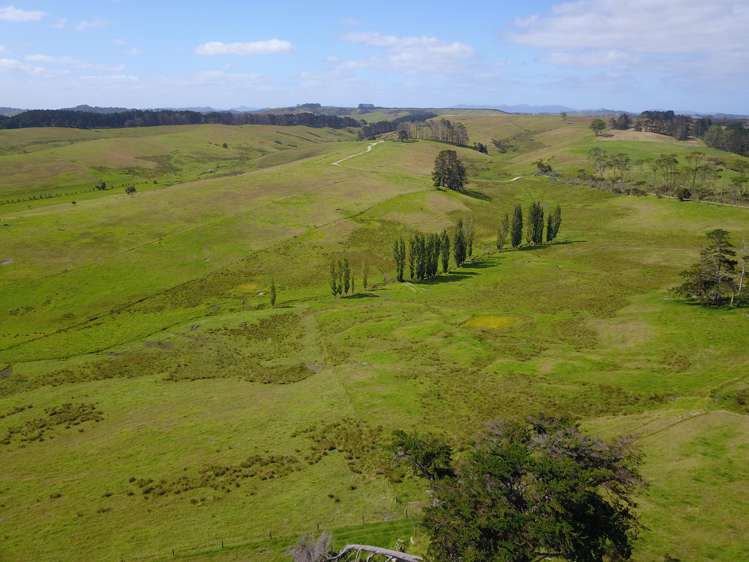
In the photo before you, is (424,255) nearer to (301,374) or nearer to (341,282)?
(341,282)

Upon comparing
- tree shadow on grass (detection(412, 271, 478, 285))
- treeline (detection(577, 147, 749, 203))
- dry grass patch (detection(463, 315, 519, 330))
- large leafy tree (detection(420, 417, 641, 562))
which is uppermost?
treeline (detection(577, 147, 749, 203))

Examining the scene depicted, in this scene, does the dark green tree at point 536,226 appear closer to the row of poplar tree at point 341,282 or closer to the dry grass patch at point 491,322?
the row of poplar tree at point 341,282

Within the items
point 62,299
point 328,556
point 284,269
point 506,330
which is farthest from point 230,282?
point 328,556

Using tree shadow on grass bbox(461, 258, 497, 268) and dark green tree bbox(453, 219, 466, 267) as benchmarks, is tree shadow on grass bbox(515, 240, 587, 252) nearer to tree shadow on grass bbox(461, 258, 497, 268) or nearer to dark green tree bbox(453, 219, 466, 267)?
tree shadow on grass bbox(461, 258, 497, 268)

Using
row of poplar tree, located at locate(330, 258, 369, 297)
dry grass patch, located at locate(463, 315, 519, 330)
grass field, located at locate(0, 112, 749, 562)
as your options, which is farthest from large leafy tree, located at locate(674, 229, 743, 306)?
row of poplar tree, located at locate(330, 258, 369, 297)

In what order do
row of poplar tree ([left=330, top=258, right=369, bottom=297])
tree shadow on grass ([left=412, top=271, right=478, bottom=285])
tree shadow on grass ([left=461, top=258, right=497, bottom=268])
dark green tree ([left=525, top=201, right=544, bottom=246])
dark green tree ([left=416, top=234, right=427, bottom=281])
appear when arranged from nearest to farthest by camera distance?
row of poplar tree ([left=330, top=258, right=369, bottom=297])
tree shadow on grass ([left=412, top=271, right=478, bottom=285])
dark green tree ([left=416, top=234, right=427, bottom=281])
tree shadow on grass ([left=461, top=258, right=497, bottom=268])
dark green tree ([left=525, top=201, right=544, bottom=246])

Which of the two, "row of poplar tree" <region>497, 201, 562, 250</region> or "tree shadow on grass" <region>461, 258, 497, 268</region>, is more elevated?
"row of poplar tree" <region>497, 201, 562, 250</region>

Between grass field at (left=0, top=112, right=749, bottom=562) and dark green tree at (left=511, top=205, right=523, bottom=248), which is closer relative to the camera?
grass field at (left=0, top=112, right=749, bottom=562)
